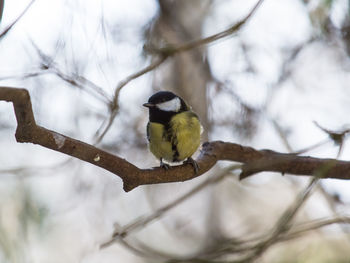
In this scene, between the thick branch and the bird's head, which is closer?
the thick branch

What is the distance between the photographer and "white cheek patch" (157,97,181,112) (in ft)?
7.65

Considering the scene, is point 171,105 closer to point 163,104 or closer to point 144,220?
point 163,104

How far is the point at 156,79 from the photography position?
3.48 meters

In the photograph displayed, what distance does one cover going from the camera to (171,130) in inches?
87.1

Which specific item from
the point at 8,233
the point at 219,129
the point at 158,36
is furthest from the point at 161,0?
the point at 8,233

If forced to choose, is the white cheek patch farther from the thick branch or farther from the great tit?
the thick branch

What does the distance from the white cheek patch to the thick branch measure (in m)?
0.34

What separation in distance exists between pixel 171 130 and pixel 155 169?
1.75 ft

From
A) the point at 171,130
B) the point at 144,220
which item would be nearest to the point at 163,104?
the point at 171,130

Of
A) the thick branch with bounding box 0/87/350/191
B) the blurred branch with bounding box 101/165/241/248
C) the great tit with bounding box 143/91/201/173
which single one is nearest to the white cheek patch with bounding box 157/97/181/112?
the great tit with bounding box 143/91/201/173

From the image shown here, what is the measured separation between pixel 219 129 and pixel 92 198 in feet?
3.70

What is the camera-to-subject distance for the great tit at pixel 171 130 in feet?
7.25

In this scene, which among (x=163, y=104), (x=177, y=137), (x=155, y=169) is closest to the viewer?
(x=155, y=169)

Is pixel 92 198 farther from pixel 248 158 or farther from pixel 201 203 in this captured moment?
pixel 248 158
